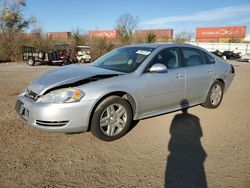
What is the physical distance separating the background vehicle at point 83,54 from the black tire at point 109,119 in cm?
1865

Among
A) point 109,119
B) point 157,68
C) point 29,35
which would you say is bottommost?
point 109,119

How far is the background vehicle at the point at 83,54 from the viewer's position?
861 inches

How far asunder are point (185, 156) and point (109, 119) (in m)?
1.27

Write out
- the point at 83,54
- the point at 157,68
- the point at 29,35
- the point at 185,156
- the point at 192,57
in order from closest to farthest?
the point at 185,156 < the point at 157,68 < the point at 192,57 < the point at 83,54 < the point at 29,35

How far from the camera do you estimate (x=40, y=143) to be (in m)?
3.62

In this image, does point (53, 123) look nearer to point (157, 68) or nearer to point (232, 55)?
point (157, 68)

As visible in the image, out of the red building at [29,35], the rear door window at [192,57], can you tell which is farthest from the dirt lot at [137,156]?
the red building at [29,35]

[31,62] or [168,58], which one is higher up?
[168,58]

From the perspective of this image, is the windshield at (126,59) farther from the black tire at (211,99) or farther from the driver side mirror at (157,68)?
the black tire at (211,99)

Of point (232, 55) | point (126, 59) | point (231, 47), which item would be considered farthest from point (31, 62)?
point (231, 47)

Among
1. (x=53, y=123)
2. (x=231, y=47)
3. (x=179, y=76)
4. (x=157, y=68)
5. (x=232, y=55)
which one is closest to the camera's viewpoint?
(x=53, y=123)

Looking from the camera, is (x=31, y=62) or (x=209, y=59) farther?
(x=31, y=62)

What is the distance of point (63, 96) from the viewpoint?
3.40 meters

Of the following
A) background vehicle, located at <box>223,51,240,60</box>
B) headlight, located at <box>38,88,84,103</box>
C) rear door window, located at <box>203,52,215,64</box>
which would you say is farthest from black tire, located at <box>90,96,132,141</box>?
background vehicle, located at <box>223,51,240,60</box>
